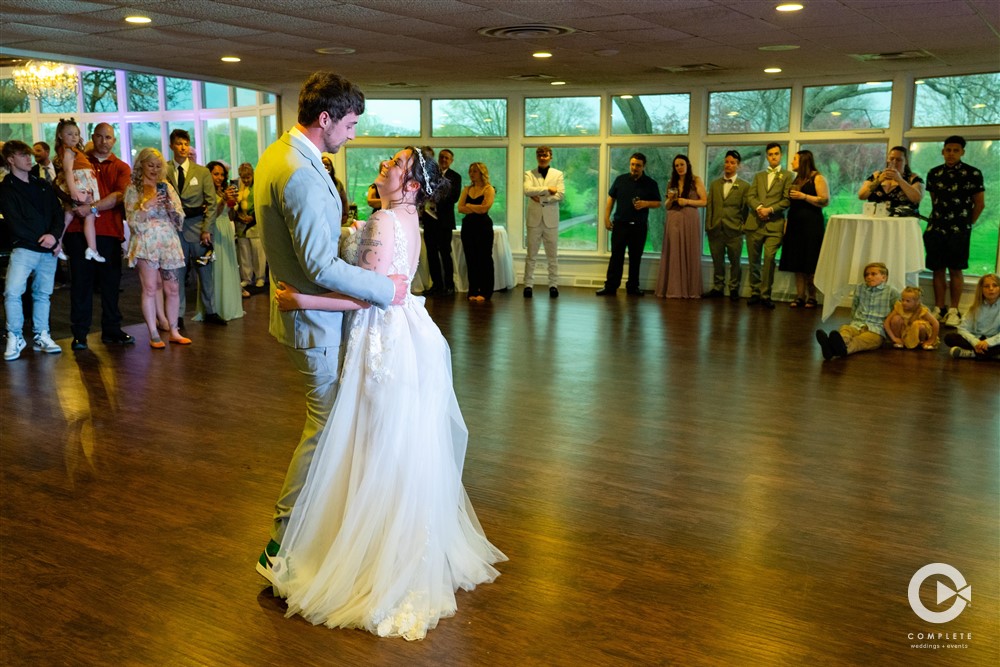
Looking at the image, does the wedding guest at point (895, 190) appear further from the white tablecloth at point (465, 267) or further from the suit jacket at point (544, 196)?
the white tablecloth at point (465, 267)

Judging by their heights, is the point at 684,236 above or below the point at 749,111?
below

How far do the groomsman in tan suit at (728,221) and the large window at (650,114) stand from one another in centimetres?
112

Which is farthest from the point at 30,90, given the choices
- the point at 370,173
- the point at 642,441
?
the point at 642,441

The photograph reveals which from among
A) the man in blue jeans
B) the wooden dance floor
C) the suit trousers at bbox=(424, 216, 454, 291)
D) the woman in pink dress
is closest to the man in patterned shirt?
the wooden dance floor

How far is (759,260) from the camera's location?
375 inches

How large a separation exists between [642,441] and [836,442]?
95 cm

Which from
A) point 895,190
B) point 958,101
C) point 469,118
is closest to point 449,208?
point 469,118

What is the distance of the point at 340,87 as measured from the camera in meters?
2.54

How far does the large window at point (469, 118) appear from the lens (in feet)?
37.5

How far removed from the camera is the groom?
97.4 inches

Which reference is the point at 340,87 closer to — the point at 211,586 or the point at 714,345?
the point at 211,586

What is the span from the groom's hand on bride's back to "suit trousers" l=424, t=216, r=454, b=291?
7.17 m

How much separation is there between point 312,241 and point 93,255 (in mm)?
4847

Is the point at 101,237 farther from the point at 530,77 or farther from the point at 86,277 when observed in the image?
the point at 530,77
